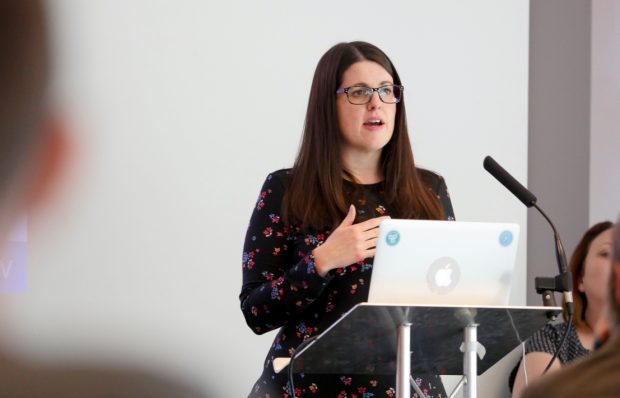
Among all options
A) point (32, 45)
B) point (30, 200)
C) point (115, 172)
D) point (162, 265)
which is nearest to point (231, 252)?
point (162, 265)

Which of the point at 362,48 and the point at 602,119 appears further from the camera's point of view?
the point at 602,119

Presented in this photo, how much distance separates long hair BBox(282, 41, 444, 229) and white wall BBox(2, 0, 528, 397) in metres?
1.04

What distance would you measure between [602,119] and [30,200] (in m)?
2.21

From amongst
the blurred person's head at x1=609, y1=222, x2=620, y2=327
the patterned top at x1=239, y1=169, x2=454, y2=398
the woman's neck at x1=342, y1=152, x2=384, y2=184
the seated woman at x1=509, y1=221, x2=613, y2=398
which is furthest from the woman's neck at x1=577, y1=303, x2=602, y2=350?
the blurred person's head at x1=609, y1=222, x2=620, y2=327

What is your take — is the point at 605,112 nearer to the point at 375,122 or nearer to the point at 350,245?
the point at 375,122

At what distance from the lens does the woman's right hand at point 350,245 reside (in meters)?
2.03

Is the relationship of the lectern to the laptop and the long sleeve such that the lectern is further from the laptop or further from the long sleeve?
the long sleeve

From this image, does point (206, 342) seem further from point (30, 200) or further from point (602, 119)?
point (602, 119)

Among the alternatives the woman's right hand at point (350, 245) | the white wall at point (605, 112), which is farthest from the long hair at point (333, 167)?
the white wall at point (605, 112)

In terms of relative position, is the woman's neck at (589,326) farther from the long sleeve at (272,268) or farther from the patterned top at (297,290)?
the long sleeve at (272,268)

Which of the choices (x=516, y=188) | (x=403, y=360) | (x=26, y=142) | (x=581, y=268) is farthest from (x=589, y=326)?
(x=26, y=142)

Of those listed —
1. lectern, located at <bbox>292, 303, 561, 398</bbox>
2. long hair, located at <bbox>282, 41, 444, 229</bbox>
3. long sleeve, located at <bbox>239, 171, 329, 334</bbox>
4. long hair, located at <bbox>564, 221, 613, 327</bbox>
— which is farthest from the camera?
long hair, located at <bbox>564, 221, 613, 327</bbox>

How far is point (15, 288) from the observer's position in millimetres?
3389

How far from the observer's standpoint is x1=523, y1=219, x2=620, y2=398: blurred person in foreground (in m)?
0.79
